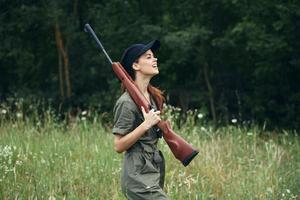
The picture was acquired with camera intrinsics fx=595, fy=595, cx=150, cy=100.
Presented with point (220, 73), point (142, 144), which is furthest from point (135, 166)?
point (220, 73)

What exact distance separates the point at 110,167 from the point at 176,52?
9.74 metres

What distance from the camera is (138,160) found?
4129 mm

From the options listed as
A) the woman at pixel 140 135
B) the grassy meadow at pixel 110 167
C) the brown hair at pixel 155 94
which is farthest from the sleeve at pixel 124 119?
the grassy meadow at pixel 110 167

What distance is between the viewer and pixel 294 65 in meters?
14.4

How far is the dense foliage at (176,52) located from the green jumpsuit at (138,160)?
32.3ft

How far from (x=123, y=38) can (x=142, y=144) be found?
42.2 feet

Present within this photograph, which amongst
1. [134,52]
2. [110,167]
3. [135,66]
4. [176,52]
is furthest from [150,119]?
[176,52]

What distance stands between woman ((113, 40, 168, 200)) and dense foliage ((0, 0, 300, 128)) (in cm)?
961

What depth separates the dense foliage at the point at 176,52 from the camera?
1467 cm

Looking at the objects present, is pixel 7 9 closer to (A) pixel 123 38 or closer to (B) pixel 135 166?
(A) pixel 123 38

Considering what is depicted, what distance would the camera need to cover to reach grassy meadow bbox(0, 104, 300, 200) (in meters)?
6.09

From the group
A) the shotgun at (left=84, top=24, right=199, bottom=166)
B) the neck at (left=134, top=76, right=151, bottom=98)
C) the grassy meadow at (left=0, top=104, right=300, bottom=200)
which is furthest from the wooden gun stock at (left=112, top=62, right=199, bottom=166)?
the grassy meadow at (left=0, top=104, right=300, bottom=200)

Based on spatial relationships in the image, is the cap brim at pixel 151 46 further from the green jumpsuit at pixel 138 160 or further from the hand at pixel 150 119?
the hand at pixel 150 119

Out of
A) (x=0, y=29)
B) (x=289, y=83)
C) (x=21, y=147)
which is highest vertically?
(x=0, y=29)
